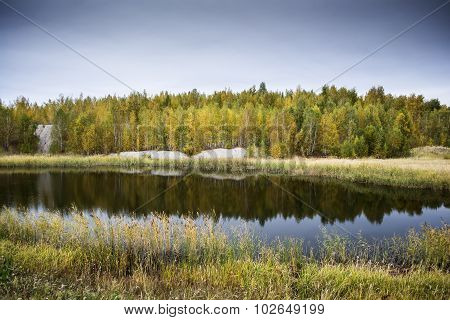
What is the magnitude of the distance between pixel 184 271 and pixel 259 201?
9682 millimetres

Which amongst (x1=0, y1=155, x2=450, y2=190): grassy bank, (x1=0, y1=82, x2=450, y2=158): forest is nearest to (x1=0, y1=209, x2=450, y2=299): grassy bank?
(x1=0, y1=155, x2=450, y2=190): grassy bank

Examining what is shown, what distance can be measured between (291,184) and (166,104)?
49.0 metres

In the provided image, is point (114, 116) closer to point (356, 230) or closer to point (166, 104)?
point (166, 104)

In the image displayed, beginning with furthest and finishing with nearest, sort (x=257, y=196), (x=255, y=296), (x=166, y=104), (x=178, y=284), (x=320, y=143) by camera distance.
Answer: (x=166, y=104)
(x=320, y=143)
(x=257, y=196)
(x=178, y=284)
(x=255, y=296)

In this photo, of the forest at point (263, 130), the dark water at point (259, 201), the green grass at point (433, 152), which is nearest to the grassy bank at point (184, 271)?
the dark water at point (259, 201)

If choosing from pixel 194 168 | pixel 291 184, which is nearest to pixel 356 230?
pixel 291 184

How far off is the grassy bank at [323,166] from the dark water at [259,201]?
1021 millimetres

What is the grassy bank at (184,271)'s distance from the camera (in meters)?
4.64

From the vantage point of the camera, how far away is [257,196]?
16.1m

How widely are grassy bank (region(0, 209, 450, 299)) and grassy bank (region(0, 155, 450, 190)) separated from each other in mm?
10432

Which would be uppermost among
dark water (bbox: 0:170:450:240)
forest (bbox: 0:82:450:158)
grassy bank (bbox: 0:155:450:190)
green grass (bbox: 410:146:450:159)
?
forest (bbox: 0:82:450:158)

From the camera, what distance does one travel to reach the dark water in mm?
10688

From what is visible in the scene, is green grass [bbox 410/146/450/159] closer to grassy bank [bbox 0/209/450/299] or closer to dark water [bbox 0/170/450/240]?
dark water [bbox 0/170/450/240]

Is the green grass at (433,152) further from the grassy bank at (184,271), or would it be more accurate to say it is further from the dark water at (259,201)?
the grassy bank at (184,271)
